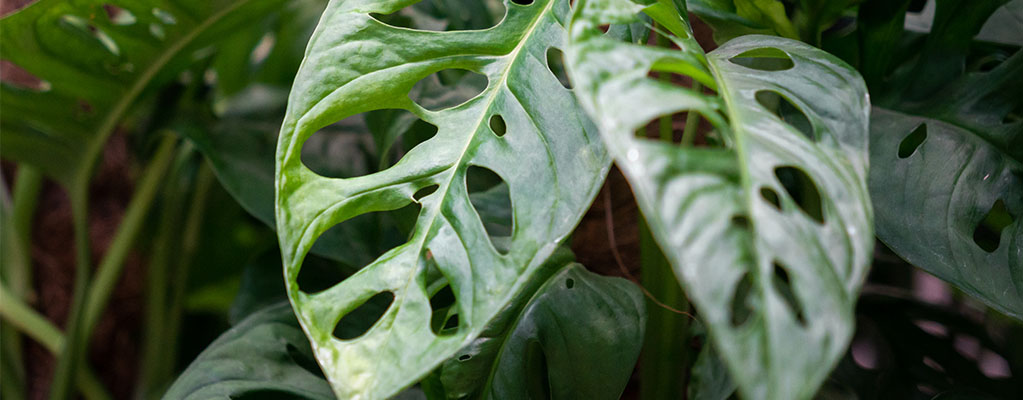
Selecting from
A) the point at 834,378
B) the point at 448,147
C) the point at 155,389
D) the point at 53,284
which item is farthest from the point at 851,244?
the point at 53,284

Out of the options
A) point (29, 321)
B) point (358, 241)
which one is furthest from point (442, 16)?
point (29, 321)

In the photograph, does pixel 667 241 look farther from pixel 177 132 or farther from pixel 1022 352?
pixel 1022 352

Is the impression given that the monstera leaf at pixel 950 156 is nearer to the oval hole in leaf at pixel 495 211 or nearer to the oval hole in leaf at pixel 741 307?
the oval hole in leaf at pixel 741 307

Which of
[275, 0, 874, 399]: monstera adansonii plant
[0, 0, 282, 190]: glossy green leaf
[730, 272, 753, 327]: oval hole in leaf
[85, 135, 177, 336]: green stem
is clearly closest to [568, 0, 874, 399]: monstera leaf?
[275, 0, 874, 399]: monstera adansonii plant

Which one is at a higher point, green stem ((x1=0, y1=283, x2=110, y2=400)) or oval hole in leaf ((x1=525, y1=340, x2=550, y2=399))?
oval hole in leaf ((x1=525, y1=340, x2=550, y2=399))

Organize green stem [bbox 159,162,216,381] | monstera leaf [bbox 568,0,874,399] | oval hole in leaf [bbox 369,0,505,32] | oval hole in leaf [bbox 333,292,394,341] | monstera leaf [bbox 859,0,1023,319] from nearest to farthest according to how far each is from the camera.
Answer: monstera leaf [bbox 568,0,874,399]
monstera leaf [bbox 859,0,1023,319]
oval hole in leaf [bbox 333,292,394,341]
oval hole in leaf [bbox 369,0,505,32]
green stem [bbox 159,162,216,381]

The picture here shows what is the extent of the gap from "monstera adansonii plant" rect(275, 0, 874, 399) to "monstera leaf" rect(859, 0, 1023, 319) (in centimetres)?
8

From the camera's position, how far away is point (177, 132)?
77 centimetres

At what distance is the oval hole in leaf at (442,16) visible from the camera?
0.69 meters

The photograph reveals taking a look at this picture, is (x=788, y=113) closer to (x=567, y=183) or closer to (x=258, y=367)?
(x=567, y=183)

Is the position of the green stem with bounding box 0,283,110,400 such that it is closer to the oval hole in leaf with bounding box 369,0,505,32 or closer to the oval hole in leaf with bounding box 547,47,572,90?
the oval hole in leaf with bounding box 369,0,505,32

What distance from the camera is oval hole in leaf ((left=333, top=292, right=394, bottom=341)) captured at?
0.58m

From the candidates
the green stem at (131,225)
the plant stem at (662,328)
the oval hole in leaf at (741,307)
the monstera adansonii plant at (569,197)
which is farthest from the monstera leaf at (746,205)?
the green stem at (131,225)

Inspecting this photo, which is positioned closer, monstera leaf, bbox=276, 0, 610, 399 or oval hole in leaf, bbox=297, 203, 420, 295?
monstera leaf, bbox=276, 0, 610, 399
